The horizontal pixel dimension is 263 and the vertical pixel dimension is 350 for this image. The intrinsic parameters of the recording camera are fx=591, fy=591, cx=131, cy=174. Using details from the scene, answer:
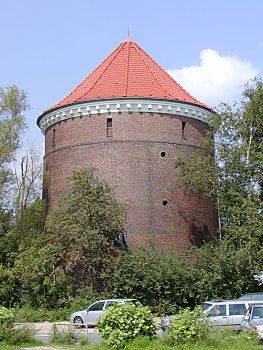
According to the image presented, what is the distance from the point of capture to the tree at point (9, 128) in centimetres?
3566

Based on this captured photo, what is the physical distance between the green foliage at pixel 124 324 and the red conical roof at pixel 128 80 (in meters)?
19.2

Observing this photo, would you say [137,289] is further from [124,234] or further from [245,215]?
[245,215]

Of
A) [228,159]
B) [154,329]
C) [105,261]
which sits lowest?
[154,329]

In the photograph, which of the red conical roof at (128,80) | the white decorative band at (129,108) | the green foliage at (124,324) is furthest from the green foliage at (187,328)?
the red conical roof at (128,80)

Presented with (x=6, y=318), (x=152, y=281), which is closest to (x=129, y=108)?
(x=152, y=281)

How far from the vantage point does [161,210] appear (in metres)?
32.4

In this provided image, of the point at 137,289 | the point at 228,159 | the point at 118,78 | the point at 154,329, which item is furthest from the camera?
the point at 118,78

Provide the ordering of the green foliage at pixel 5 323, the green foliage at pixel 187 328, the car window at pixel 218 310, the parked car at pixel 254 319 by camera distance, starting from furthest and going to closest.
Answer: the car window at pixel 218 310 → the parked car at pixel 254 319 → the green foliage at pixel 5 323 → the green foliage at pixel 187 328

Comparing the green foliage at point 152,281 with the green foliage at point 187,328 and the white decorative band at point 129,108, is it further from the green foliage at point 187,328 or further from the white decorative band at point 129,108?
the green foliage at point 187,328

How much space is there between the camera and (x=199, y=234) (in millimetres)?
33812

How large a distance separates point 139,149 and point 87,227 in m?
6.12

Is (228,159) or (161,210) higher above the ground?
(228,159)

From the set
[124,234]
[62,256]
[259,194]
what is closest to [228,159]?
[259,194]

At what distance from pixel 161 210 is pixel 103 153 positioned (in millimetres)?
4499
